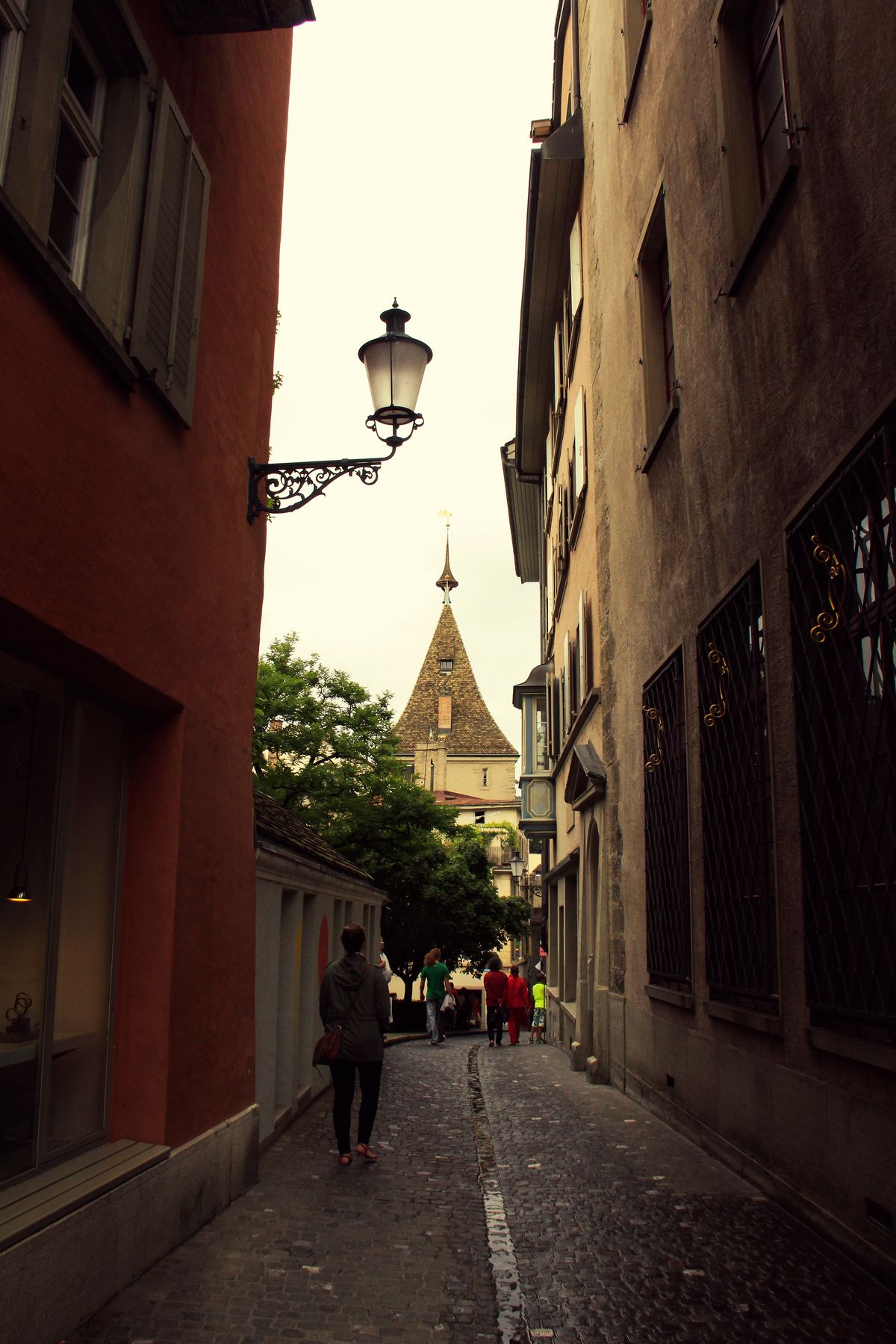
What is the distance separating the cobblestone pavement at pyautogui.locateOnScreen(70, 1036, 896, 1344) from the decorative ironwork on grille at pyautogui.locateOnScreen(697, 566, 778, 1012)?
1.31 metres

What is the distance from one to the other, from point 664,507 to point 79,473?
6566 mm

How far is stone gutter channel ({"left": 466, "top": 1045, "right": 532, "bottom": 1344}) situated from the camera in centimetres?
449

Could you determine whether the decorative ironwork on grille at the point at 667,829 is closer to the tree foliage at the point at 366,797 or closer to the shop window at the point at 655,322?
the shop window at the point at 655,322

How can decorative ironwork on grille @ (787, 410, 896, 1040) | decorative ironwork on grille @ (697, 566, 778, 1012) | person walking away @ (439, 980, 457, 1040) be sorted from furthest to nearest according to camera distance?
person walking away @ (439, 980, 457, 1040) → decorative ironwork on grille @ (697, 566, 778, 1012) → decorative ironwork on grille @ (787, 410, 896, 1040)

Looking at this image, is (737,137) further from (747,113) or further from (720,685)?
(720,685)

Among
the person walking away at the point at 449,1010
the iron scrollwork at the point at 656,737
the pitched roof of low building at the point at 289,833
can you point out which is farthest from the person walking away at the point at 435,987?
the iron scrollwork at the point at 656,737

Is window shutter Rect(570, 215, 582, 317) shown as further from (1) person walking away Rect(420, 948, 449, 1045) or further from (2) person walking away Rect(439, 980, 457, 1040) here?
(2) person walking away Rect(439, 980, 457, 1040)

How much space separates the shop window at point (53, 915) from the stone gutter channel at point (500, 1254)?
2.05m

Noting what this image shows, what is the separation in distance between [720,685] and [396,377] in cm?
324

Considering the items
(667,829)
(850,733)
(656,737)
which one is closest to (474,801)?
(656,737)

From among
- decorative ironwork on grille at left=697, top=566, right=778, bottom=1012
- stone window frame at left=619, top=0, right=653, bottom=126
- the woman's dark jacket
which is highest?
stone window frame at left=619, top=0, right=653, bottom=126

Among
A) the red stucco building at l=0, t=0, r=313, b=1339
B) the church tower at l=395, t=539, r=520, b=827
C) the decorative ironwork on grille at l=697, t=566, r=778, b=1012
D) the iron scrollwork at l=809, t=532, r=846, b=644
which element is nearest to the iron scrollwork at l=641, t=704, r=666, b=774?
the decorative ironwork on grille at l=697, t=566, r=778, b=1012

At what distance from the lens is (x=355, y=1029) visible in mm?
8133

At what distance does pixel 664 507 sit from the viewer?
10.4 m
